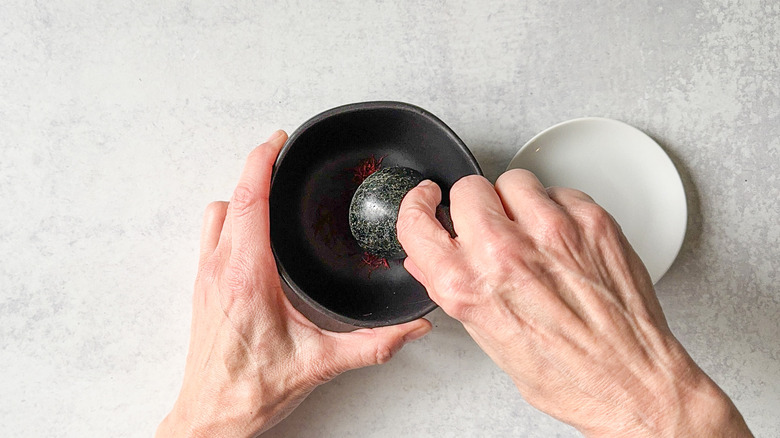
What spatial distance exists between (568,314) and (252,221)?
Answer: 53 centimetres

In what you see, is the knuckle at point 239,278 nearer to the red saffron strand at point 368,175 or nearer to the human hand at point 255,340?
the human hand at point 255,340

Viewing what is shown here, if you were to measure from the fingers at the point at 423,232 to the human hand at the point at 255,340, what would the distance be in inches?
9.7

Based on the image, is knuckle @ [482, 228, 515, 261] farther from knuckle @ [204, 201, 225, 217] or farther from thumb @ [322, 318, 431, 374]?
knuckle @ [204, 201, 225, 217]

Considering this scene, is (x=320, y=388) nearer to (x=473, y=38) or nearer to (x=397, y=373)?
(x=397, y=373)

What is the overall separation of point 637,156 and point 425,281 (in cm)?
55

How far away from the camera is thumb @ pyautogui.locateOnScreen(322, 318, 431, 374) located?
1.00m

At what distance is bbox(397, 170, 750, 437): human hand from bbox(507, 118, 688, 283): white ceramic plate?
1.08ft

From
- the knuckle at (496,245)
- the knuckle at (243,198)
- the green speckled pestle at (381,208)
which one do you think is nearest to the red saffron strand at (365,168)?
the green speckled pestle at (381,208)

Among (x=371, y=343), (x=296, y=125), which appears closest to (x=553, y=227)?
(x=371, y=343)

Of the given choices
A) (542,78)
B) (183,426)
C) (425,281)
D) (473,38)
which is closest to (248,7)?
(473,38)

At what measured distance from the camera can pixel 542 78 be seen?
1.18 metres

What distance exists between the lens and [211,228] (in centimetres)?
112

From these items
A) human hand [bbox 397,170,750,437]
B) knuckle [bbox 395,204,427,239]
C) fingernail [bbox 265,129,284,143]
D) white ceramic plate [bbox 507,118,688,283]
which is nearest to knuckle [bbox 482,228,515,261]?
human hand [bbox 397,170,750,437]

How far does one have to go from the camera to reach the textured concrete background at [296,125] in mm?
1181
